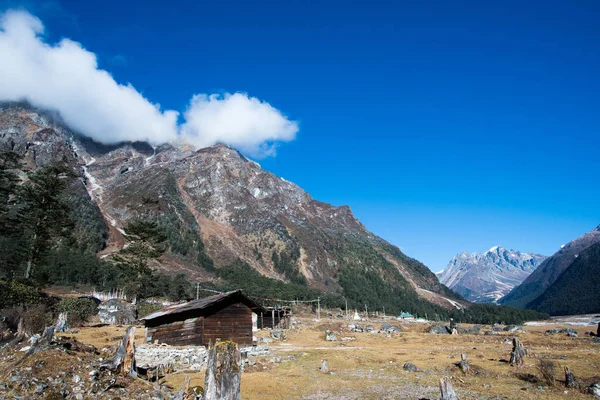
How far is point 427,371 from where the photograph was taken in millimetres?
22484

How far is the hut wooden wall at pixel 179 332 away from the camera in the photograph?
2733cm

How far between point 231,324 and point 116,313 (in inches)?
952

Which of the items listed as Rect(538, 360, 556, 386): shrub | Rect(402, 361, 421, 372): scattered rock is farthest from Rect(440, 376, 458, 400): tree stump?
Rect(402, 361, 421, 372): scattered rock

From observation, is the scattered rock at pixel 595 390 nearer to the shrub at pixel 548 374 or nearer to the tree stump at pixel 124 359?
the shrub at pixel 548 374

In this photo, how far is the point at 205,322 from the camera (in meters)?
27.6

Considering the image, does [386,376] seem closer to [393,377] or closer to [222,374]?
[393,377]

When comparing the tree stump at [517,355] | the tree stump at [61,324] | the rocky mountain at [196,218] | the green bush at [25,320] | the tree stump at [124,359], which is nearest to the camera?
the tree stump at [124,359]

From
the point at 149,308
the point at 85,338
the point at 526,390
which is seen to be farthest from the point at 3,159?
the point at 526,390

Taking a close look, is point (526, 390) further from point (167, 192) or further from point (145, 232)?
point (167, 192)

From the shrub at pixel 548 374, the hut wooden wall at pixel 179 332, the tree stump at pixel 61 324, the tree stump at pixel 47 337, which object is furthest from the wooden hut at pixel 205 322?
the shrub at pixel 548 374

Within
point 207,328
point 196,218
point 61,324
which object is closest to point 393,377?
point 207,328

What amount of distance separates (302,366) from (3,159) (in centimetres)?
3334

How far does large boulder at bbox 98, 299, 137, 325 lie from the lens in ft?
149

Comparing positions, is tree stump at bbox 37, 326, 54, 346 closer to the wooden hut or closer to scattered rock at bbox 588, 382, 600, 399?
the wooden hut
